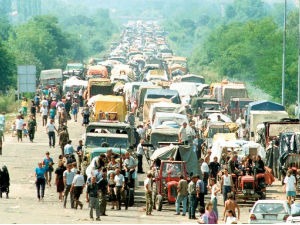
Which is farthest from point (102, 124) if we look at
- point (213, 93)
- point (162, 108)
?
point (213, 93)

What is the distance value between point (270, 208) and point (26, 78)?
135ft

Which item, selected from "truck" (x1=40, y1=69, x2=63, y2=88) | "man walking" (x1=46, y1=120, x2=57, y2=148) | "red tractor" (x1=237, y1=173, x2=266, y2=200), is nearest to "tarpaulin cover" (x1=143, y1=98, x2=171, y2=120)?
"man walking" (x1=46, y1=120, x2=57, y2=148)

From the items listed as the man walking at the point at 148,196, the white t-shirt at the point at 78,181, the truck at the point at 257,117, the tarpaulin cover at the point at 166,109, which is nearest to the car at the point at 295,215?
the man walking at the point at 148,196

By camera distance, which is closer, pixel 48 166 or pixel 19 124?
pixel 48 166

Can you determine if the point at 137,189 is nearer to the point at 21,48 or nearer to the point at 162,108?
the point at 162,108

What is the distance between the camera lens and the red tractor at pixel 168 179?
38.5 meters

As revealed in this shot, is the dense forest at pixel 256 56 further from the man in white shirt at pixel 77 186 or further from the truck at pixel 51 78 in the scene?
the man in white shirt at pixel 77 186

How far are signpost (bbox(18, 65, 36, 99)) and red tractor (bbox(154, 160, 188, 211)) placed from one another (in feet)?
111

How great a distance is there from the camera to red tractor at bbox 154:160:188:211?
38500mm

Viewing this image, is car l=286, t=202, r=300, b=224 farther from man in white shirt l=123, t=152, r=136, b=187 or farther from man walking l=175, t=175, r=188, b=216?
man in white shirt l=123, t=152, r=136, b=187

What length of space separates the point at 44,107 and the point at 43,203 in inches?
921

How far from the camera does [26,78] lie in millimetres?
72688

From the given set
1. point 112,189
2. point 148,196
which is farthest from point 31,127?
point 148,196

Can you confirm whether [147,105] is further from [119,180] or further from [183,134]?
[119,180]
